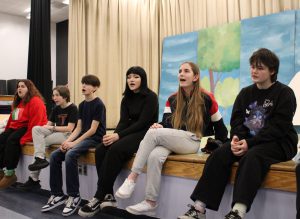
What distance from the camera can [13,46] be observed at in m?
8.54

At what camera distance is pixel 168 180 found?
232 cm

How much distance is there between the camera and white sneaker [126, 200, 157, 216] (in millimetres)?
2127

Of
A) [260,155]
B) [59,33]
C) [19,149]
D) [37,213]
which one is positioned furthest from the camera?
[59,33]

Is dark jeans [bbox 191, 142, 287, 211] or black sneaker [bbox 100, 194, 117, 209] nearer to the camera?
dark jeans [bbox 191, 142, 287, 211]

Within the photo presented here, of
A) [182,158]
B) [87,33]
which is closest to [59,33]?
[87,33]

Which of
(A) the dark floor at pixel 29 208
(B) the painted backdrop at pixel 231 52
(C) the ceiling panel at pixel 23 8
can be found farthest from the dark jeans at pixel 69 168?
(C) the ceiling panel at pixel 23 8

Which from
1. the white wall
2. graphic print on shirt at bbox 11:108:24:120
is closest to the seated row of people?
graphic print on shirt at bbox 11:108:24:120

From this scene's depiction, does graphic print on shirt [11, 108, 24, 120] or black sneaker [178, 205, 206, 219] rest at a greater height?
graphic print on shirt [11, 108, 24, 120]

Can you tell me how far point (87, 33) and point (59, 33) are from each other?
2951 millimetres

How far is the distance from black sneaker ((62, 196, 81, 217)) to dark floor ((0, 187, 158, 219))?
33mm

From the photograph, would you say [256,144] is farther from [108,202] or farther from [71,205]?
[71,205]

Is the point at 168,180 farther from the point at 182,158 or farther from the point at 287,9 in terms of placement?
the point at 287,9

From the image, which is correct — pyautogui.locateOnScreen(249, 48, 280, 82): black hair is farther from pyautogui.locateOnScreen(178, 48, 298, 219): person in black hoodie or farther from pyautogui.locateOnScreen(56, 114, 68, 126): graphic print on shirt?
pyautogui.locateOnScreen(56, 114, 68, 126): graphic print on shirt

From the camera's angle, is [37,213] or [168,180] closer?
[168,180]
